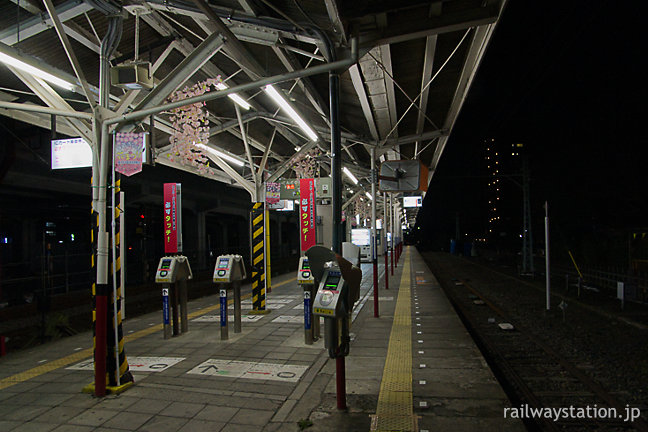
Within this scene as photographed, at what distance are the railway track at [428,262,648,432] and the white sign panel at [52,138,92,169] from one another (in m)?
8.56

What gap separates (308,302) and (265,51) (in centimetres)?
479

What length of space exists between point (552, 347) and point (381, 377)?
4.26 m

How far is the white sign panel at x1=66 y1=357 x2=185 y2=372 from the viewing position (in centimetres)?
611

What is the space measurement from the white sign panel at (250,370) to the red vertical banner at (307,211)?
474 cm

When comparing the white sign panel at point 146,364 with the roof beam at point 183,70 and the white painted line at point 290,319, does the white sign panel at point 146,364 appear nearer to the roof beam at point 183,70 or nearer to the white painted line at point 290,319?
the white painted line at point 290,319

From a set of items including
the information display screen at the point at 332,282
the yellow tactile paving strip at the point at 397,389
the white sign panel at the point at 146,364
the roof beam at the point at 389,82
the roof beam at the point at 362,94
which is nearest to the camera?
the yellow tactile paving strip at the point at 397,389

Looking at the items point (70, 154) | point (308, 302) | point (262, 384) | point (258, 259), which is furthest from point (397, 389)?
point (70, 154)

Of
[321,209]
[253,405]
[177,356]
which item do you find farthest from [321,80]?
[321,209]

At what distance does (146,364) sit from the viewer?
6.32 meters

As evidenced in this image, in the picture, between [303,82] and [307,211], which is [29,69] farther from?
[307,211]

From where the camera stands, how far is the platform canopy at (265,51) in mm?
5441

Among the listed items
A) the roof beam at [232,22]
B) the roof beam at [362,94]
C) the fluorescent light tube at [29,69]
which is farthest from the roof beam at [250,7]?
the fluorescent light tube at [29,69]

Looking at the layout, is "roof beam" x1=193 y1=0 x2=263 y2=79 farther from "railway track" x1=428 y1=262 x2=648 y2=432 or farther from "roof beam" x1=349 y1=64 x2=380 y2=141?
"railway track" x1=428 y1=262 x2=648 y2=432

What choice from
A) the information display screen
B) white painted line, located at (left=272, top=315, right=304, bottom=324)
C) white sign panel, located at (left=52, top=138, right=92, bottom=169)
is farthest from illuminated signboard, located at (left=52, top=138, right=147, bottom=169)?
→ the information display screen
